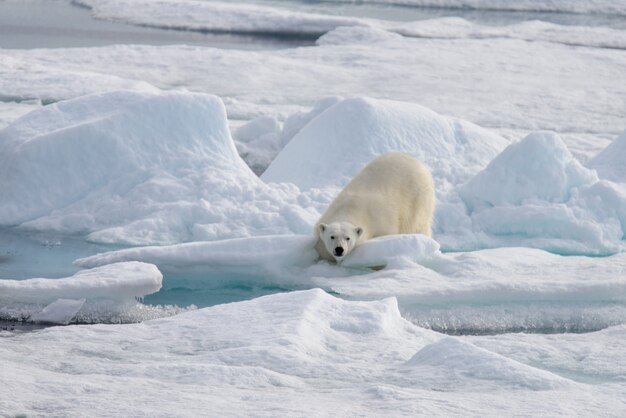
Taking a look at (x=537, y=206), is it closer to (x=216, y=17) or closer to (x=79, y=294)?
(x=79, y=294)

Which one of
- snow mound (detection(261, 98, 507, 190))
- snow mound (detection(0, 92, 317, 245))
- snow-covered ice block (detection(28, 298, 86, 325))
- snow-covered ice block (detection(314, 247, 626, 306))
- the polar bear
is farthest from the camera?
snow mound (detection(261, 98, 507, 190))

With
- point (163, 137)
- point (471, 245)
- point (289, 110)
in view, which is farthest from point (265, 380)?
point (289, 110)

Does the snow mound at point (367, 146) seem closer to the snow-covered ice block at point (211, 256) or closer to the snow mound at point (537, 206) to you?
the snow mound at point (537, 206)

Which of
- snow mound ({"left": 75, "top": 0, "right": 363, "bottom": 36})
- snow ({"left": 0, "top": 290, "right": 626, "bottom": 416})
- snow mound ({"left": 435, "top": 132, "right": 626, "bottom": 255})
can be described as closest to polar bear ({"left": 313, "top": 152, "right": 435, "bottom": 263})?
snow mound ({"left": 435, "top": 132, "right": 626, "bottom": 255})

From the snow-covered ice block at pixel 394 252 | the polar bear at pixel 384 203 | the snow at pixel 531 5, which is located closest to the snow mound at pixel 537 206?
the polar bear at pixel 384 203

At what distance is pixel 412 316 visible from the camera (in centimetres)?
502

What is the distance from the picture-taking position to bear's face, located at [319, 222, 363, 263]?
554 centimetres

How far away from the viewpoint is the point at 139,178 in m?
6.87

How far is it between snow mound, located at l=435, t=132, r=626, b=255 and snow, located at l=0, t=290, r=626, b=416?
1.86 meters

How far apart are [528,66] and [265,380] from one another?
1148cm

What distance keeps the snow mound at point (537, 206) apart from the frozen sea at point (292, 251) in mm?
14

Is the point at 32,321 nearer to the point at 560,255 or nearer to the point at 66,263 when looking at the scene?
the point at 66,263

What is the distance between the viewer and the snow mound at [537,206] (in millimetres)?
6523

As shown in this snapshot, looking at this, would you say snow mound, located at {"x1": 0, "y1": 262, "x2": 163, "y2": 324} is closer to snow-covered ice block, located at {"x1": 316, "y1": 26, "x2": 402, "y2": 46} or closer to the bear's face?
the bear's face
